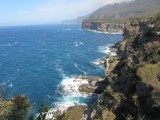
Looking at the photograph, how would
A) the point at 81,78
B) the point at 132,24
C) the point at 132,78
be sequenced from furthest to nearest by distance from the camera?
the point at 132,24 → the point at 81,78 → the point at 132,78

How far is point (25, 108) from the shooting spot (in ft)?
86.5

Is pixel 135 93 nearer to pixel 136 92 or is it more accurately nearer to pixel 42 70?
pixel 136 92

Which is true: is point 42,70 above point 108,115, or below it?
below

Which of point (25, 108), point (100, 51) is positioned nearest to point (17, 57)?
point (100, 51)

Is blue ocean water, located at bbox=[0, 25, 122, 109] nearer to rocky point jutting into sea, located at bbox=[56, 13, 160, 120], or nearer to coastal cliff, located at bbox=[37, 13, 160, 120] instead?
coastal cliff, located at bbox=[37, 13, 160, 120]

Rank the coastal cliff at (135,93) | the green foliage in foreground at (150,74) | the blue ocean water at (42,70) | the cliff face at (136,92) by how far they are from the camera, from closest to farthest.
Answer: the cliff face at (136,92)
the coastal cliff at (135,93)
the green foliage in foreground at (150,74)
the blue ocean water at (42,70)

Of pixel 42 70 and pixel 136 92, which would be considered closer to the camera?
pixel 136 92

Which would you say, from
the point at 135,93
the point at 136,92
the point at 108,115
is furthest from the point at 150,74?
the point at 108,115

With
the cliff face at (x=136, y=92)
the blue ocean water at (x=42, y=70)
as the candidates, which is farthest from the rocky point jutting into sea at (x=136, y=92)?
the blue ocean water at (x=42, y=70)

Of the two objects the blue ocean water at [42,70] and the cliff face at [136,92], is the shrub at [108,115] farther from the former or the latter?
the blue ocean water at [42,70]

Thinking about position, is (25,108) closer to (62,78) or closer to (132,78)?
(132,78)

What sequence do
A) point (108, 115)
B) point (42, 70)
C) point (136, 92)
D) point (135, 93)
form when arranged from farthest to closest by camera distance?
point (42, 70) → point (135, 93) → point (136, 92) → point (108, 115)

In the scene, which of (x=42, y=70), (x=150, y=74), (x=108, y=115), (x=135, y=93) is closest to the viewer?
(x=150, y=74)

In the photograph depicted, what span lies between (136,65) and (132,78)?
12.3 ft
